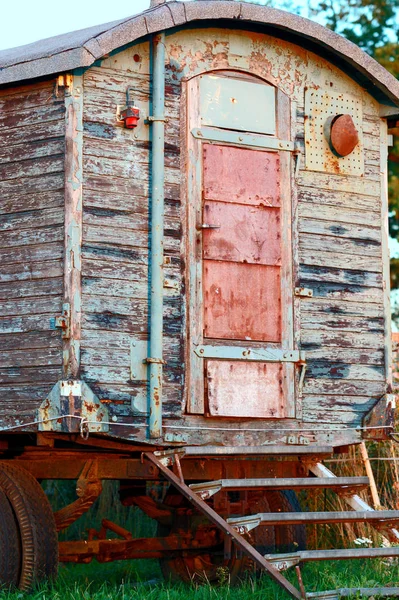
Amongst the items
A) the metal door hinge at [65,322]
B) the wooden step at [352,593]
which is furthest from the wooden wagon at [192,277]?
the wooden step at [352,593]

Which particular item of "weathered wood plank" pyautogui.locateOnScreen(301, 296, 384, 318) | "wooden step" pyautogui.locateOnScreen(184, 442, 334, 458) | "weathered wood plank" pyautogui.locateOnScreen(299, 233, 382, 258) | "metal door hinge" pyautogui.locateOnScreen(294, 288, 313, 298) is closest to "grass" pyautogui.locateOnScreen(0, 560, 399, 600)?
"wooden step" pyautogui.locateOnScreen(184, 442, 334, 458)

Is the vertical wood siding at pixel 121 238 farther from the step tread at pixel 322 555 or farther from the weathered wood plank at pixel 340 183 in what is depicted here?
the step tread at pixel 322 555

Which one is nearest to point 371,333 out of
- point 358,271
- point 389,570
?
point 358,271

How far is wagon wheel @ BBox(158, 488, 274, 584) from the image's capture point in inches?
319

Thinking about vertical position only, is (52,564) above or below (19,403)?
below

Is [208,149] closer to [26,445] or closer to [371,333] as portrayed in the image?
[371,333]

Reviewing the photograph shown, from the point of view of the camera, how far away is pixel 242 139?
7.63m

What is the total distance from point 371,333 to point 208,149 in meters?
1.88

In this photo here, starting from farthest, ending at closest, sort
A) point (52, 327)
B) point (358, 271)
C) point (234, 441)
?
point (358, 271)
point (234, 441)
point (52, 327)

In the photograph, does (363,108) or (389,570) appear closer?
(389,570)

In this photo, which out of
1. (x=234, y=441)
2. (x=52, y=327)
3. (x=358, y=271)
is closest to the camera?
(x=52, y=327)

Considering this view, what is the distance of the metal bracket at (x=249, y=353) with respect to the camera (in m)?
7.32

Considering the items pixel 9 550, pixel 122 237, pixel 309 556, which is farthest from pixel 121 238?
pixel 309 556

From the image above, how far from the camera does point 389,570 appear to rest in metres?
7.80
